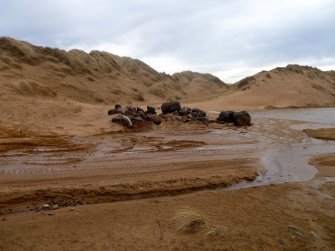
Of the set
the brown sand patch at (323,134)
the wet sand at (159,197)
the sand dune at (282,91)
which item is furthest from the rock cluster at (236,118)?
the sand dune at (282,91)

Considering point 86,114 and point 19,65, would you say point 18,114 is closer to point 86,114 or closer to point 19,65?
point 86,114

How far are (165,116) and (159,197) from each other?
11.4m

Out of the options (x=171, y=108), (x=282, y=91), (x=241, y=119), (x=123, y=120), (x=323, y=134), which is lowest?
(x=323, y=134)

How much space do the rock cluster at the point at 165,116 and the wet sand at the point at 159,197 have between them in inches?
158

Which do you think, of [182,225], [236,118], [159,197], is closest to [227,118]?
[236,118]

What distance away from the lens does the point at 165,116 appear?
18078 millimetres

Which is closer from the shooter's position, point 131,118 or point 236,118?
point 131,118

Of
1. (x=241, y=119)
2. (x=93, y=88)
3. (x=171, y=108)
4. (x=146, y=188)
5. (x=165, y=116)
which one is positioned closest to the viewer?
(x=146, y=188)

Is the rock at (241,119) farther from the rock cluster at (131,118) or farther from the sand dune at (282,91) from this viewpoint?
the sand dune at (282,91)

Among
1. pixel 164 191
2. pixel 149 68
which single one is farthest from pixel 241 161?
pixel 149 68

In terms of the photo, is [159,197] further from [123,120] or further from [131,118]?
[131,118]

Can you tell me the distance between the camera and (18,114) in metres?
15.3

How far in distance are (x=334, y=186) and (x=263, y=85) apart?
4483cm

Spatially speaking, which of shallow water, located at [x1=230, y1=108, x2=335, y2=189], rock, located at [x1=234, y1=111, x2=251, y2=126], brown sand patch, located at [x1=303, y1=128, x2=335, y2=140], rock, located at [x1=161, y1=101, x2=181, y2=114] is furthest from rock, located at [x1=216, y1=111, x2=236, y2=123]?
brown sand patch, located at [x1=303, y1=128, x2=335, y2=140]
